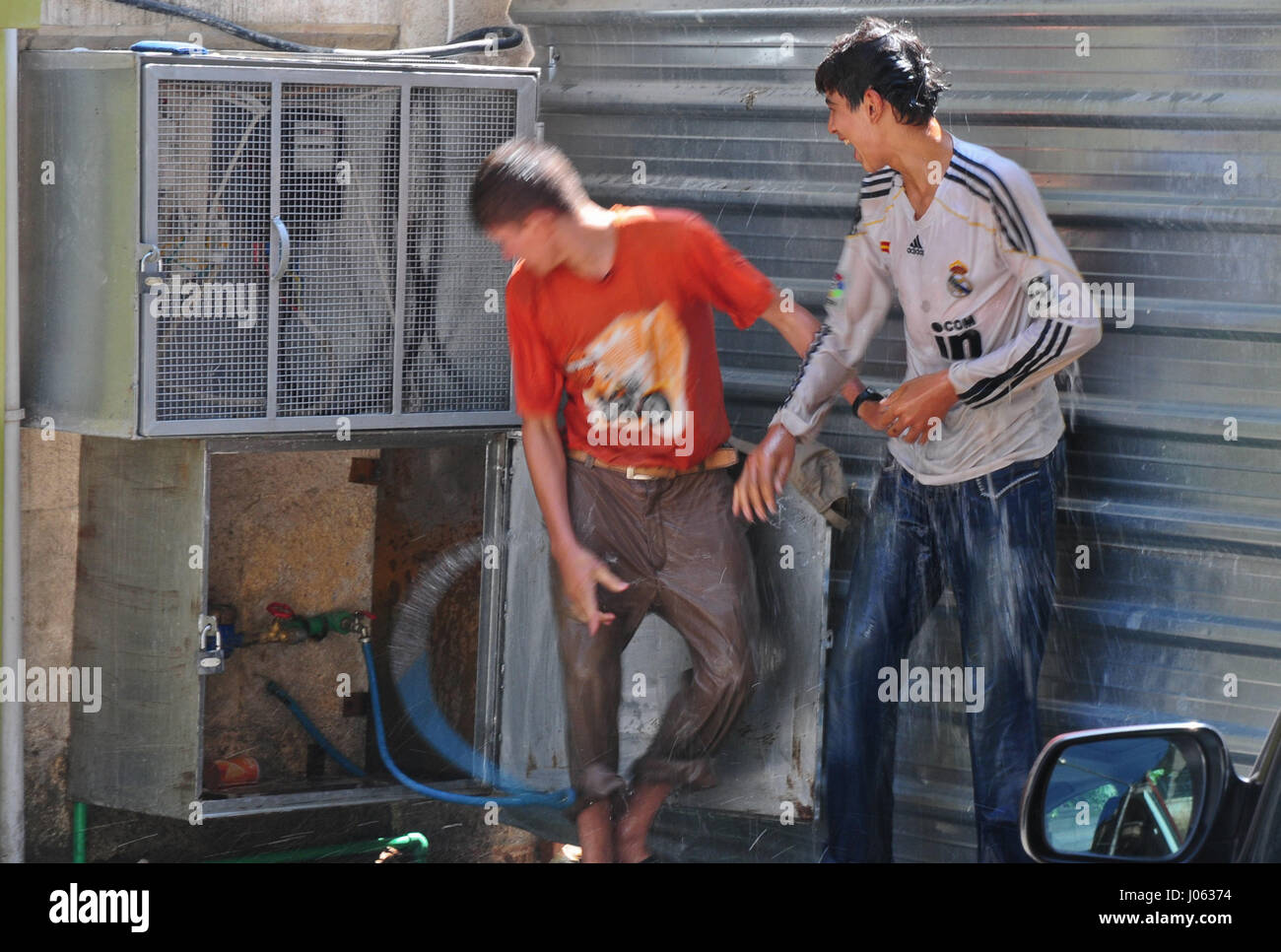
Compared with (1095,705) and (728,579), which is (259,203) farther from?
(1095,705)

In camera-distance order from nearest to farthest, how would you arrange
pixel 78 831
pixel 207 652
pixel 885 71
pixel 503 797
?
pixel 885 71 < pixel 207 652 < pixel 503 797 < pixel 78 831

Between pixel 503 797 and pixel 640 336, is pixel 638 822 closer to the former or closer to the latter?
pixel 503 797

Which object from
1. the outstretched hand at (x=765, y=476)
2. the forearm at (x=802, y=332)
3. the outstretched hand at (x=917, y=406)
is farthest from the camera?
the forearm at (x=802, y=332)

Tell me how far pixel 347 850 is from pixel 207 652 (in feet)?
3.63

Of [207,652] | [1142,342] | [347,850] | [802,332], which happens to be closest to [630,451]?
[802,332]

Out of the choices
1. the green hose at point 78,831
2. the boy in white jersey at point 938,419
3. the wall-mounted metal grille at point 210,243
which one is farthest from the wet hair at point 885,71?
the green hose at point 78,831

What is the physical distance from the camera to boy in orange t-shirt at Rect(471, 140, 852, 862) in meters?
4.36

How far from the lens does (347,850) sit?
5.39m

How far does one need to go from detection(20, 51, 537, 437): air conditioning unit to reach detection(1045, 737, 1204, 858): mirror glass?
2.15 meters

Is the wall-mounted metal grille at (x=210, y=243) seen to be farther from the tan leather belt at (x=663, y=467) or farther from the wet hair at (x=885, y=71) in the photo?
the wet hair at (x=885, y=71)

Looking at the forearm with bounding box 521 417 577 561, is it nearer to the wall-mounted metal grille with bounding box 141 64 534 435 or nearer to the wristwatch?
the wall-mounted metal grille with bounding box 141 64 534 435

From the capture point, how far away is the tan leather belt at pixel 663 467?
4453 mm

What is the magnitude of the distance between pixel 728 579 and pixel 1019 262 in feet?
3.76

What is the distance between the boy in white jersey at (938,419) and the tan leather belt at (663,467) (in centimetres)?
9
